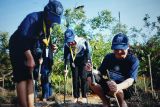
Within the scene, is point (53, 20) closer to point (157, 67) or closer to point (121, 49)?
point (121, 49)

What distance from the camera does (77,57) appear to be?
7383 millimetres

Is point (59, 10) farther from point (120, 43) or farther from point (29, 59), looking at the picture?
point (120, 43)

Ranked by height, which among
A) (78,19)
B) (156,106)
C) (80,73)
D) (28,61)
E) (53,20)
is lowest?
(156,106)

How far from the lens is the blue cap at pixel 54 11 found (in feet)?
12.5

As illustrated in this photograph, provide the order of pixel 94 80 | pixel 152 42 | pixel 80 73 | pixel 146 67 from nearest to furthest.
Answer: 1. pixel 94 80
2. pixel 80 73
3. pixel 146 67
4. pixel 152 42

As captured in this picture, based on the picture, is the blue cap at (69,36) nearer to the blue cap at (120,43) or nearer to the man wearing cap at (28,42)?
the blue cap at (120,43)

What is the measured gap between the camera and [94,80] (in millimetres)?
5043

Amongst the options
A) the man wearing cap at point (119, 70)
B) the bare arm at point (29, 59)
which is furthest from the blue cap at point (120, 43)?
the bare arm at point (29, 59)

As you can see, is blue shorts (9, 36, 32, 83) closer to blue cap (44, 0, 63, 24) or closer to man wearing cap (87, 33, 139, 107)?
blue cap (44, 0, 63, 24)

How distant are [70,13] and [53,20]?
44.5 feet

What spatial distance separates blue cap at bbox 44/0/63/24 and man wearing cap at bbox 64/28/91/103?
3178 millimetres

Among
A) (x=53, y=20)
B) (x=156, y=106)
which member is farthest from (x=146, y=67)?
(x=53, y=20)

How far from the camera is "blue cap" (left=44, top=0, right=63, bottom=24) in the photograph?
380 centimetres

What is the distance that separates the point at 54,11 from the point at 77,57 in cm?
366
